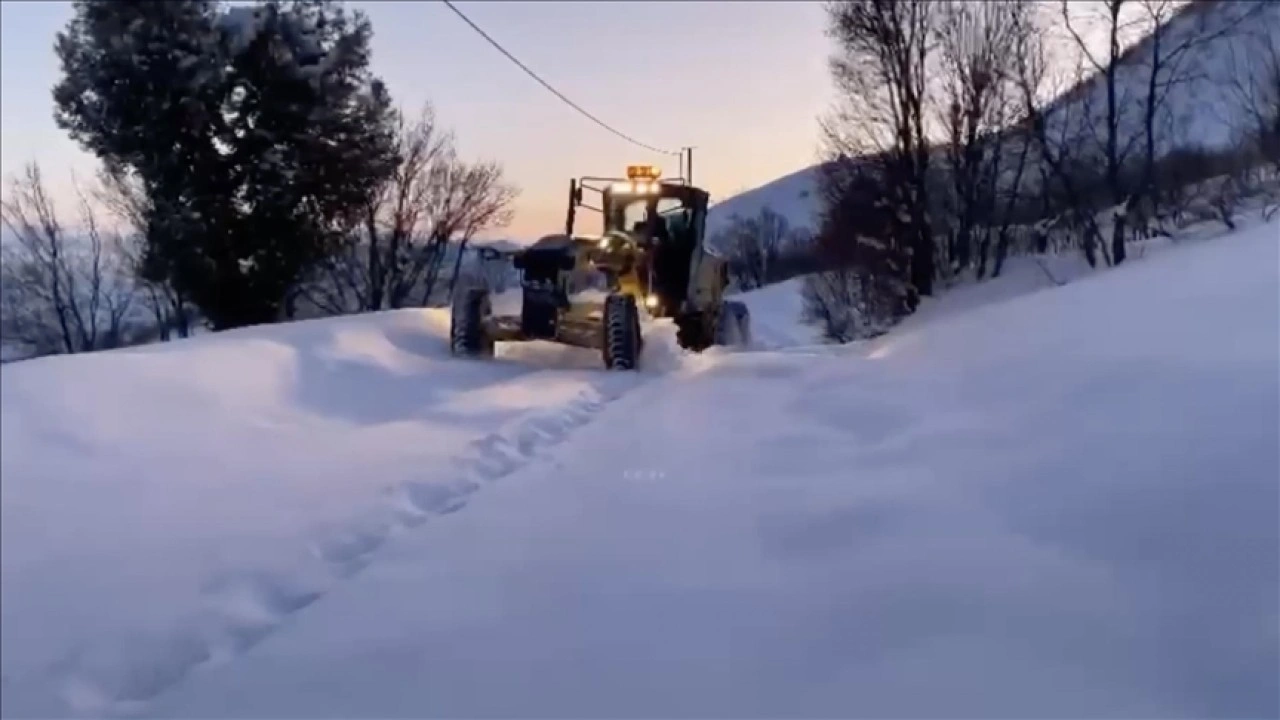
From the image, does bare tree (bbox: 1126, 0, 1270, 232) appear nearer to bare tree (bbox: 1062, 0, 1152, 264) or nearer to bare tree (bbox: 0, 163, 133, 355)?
bare tree (bbox: 1062, 0, 1152, 264)

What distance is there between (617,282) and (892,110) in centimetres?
600

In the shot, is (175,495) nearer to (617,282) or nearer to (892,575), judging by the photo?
(892,575)

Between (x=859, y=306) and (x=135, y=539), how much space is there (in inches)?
517

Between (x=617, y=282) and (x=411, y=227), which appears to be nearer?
(x=617, y=282)

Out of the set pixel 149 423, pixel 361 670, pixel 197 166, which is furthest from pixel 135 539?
pixel 197 166

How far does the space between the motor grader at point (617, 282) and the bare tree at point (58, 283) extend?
676 centimetres

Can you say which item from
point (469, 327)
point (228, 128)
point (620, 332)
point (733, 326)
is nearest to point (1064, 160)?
point (620, 332)

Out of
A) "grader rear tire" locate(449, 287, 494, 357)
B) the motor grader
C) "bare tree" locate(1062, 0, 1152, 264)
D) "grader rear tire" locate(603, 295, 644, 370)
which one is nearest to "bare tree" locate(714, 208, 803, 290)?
the motor grader

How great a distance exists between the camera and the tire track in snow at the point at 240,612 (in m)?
2.30

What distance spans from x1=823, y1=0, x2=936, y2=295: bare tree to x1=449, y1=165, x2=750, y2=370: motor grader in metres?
3.08

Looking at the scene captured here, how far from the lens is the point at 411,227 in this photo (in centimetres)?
1961

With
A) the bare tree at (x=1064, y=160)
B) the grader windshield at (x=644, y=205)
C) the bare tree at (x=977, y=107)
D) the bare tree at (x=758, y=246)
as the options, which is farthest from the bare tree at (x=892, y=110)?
the bare tree at (x=758, y=246)

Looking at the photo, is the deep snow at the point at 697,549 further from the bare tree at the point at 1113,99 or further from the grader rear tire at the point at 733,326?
the grader rear tire at the point at 733,326

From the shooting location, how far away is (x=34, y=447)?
8.43ft
